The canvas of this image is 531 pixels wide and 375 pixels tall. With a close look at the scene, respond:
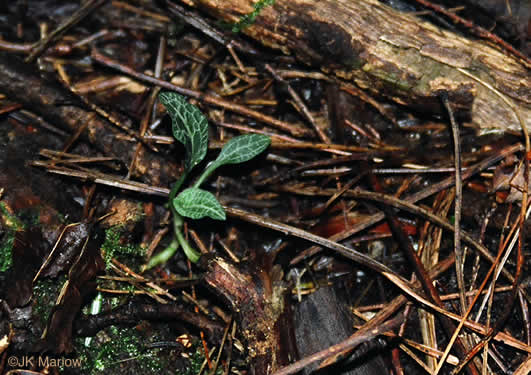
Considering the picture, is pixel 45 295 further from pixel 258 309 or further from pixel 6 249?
pixel 258 309

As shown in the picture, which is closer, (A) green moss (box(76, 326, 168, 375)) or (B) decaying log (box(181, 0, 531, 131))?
(A) green moss (box(76, 326, 168, 375))

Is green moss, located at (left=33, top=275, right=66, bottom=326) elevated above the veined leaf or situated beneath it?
situated beneath

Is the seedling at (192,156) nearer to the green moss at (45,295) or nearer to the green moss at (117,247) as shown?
the green moss at (117,247)

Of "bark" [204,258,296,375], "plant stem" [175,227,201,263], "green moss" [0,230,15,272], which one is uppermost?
"bark" [204,258,296,375]

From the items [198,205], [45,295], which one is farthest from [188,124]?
[45,295]

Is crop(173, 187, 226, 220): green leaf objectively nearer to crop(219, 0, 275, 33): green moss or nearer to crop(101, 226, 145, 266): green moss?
crop(101, 226, 145, 266): green moss

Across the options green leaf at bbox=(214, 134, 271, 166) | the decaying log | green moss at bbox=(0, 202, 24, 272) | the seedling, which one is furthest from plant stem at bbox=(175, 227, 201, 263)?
the decaying log

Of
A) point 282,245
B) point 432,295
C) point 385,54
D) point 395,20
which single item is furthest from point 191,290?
point 395,20
